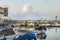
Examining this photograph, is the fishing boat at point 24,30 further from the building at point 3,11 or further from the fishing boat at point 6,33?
the building at point 3,11

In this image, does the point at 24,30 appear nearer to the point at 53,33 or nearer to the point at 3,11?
the point at 3,11

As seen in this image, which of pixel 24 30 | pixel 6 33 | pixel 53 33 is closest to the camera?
pixel 6 33

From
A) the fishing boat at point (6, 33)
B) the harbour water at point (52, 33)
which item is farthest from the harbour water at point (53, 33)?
the fishing boat at point (6, 33)

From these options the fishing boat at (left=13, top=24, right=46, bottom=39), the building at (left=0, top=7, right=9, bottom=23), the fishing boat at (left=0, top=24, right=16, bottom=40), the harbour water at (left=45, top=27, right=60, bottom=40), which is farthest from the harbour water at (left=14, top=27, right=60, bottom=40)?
the building at (left=0, top=7, right=9, bottom=23)

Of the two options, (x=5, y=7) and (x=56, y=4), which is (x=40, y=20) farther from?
(x=5, y=7)

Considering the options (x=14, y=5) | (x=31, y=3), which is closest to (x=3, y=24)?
(x=14, y=5)

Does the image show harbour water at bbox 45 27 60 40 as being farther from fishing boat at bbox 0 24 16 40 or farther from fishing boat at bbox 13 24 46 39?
fishing boat at bbox 0 24 16 40

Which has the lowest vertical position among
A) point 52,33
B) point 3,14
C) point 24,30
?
point 52,33

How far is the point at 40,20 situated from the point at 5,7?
31.8 inches

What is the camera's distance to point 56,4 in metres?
3.87

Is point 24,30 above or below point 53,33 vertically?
above

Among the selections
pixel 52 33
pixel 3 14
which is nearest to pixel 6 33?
pixel 3 14

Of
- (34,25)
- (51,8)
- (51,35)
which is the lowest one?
(51,35)

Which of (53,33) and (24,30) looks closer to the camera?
(24,30)
